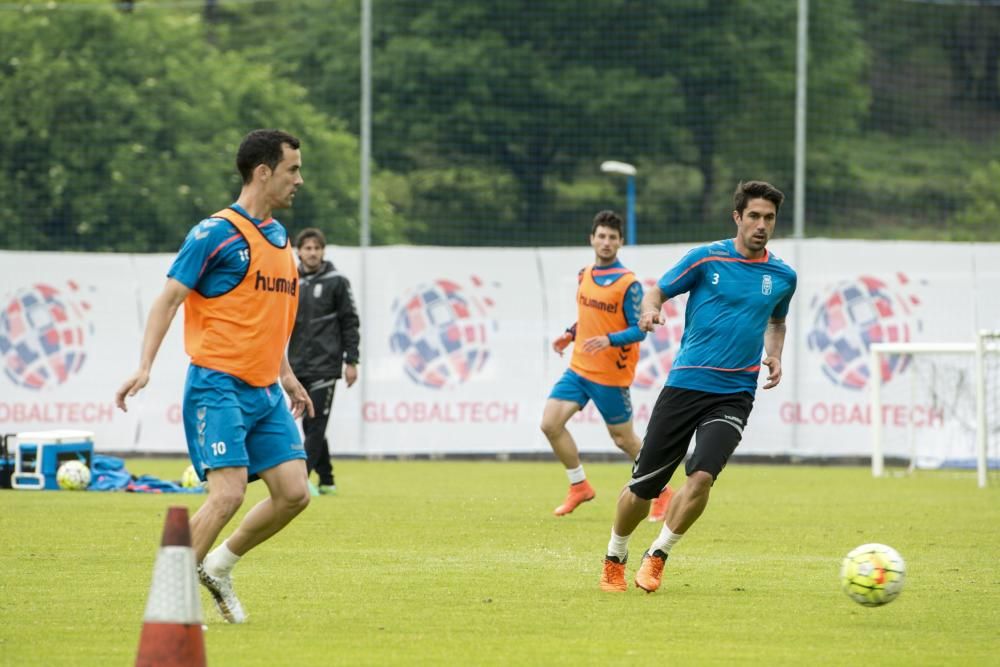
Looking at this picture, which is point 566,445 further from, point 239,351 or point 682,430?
point 239,351

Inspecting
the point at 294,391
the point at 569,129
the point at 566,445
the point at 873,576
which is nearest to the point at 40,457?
the point at 566,445

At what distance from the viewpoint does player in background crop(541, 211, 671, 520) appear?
14391 mm

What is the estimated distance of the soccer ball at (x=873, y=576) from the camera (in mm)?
8680

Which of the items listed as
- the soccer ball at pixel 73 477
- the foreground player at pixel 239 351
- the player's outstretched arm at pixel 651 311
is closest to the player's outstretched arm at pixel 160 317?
the foreground player at pixel 239 351

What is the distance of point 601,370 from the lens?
14.5 meters

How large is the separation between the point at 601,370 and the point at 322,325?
296 cm

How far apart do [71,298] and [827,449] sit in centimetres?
956

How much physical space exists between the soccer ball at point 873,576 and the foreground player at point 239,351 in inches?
107

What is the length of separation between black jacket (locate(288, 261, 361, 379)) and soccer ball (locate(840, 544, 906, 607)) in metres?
7.94

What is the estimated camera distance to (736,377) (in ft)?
31.7

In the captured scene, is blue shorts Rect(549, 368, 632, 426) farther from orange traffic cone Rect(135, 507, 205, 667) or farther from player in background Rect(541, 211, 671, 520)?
orange traffic cone Rect(135, 507, 205, 667)

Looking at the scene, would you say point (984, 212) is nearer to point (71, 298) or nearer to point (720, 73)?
point (720, 73)

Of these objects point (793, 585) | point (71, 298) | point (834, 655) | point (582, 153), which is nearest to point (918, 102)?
point (582, 153)

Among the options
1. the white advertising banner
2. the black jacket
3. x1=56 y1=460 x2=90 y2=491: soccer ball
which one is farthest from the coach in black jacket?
the white advertising banner
